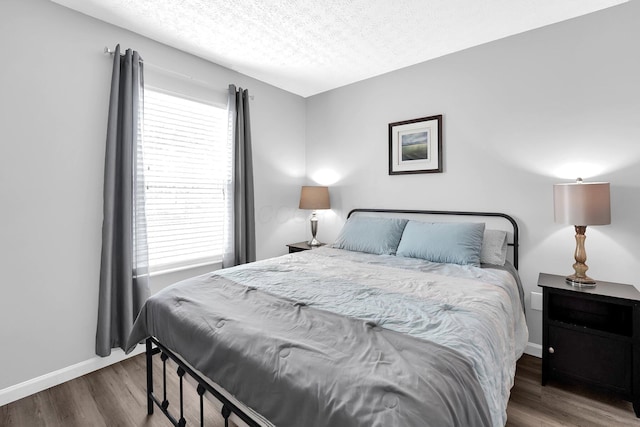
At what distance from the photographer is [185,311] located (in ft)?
5.07

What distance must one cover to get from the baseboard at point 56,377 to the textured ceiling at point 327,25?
263 centimetres

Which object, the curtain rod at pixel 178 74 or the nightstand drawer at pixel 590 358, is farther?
the curtain rod at pixel 178 74

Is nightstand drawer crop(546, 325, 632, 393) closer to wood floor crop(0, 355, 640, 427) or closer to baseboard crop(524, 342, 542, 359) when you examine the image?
wood floor crop(0, 355, 640, 427)

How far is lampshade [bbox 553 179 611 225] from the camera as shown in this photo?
200cm

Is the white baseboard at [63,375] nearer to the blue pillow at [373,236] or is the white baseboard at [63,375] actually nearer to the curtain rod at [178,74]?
the blue pillow at [373,236]

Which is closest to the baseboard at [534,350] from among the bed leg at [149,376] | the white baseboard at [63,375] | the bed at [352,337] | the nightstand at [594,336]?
the white baseboard at [63,375]

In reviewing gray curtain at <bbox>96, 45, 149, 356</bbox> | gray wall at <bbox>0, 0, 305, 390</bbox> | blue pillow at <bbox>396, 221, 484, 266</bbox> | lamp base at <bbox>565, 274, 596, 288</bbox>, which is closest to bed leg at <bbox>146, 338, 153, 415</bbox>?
gray curtain at <bbox>96, 45, 149, 356</bbox>

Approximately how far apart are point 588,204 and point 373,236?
158 cm

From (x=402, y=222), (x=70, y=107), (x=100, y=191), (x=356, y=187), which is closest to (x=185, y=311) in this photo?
(x=100, y=191)

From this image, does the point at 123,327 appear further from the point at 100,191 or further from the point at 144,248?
the point at 100,191

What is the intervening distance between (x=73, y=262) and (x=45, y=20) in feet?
5.60

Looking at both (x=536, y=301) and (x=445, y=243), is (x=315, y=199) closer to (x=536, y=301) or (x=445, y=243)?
(x=445, y=243)

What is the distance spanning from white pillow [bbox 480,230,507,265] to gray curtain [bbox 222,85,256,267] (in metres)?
2.25

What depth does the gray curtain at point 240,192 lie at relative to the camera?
3174 mm
